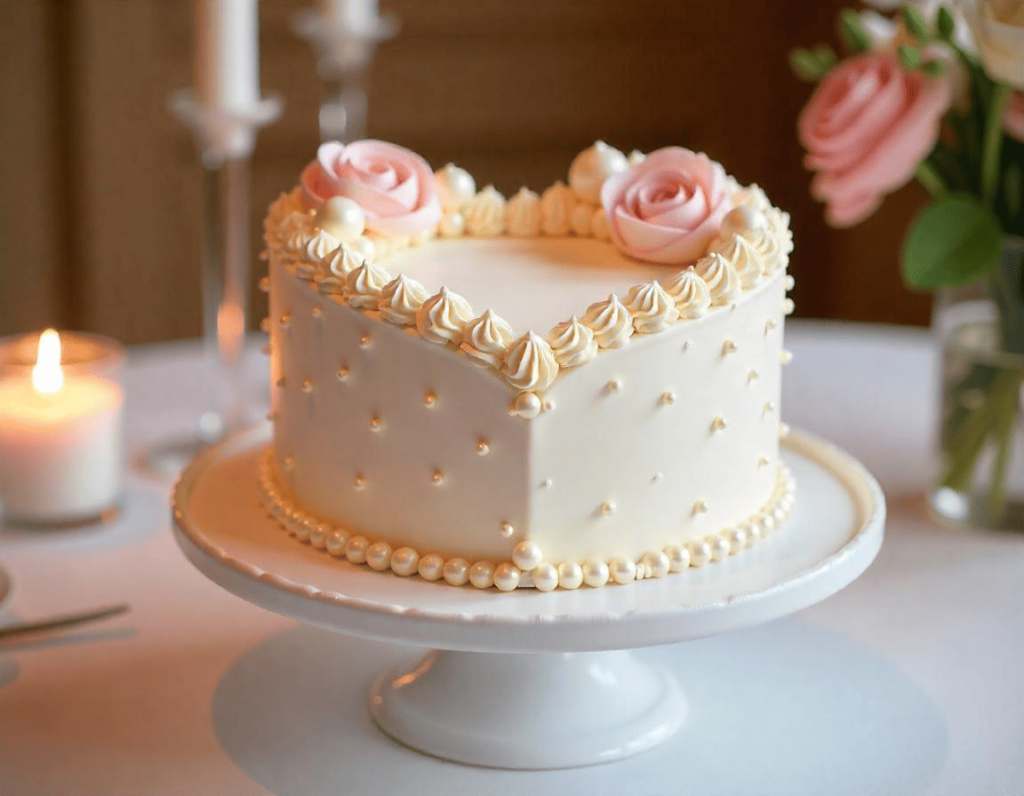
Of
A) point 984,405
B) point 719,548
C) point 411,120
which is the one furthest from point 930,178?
point 411,120

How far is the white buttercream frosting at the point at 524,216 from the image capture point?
1455 mm

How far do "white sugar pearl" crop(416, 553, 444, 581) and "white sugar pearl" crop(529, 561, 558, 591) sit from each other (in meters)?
0.08

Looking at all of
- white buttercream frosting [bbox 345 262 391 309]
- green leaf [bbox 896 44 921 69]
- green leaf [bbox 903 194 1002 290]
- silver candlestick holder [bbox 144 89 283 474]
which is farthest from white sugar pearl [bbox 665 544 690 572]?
silver candlestick holder [bbox 144 89 283 474]

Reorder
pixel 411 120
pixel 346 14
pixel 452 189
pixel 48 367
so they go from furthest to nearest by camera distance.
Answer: pixel 411 120
pixel 346 14
pixel 48 367
pixel 452 189

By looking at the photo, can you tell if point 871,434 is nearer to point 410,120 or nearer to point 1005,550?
point 1005,550

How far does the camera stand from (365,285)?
1175 millimetres

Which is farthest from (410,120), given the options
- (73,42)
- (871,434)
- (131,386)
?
(871,434)

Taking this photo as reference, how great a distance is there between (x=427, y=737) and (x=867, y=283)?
9.30ft

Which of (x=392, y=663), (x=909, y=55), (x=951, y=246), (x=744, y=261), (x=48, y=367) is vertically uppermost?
(x=909, y=55)

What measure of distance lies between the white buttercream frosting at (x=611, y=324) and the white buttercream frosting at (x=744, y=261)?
0.46ft

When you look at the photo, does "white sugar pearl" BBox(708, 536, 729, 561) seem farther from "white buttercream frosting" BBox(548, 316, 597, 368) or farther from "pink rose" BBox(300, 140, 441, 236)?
"pink rose" BBox(300, 140, 441, 236)

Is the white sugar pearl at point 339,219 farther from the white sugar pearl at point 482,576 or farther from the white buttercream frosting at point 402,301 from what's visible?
the white sugar pearl at point 482,576

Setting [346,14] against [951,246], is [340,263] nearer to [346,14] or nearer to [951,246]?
[951,246]

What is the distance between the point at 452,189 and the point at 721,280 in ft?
1.18
